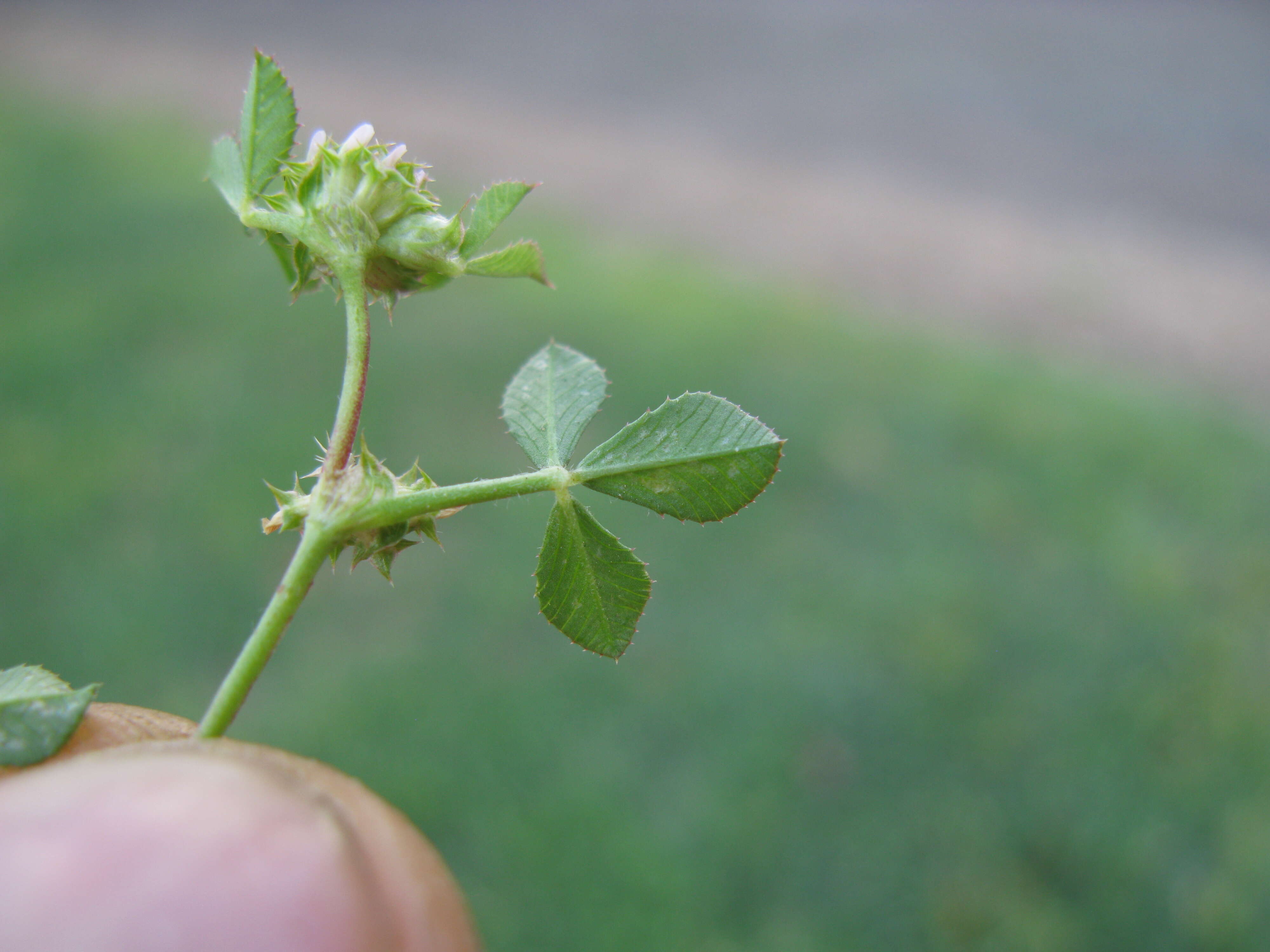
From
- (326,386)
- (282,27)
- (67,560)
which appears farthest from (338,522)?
(282,27)

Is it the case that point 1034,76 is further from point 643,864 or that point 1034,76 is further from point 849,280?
point 643,864

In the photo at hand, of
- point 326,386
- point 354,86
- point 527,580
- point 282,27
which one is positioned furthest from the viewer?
point 282,27

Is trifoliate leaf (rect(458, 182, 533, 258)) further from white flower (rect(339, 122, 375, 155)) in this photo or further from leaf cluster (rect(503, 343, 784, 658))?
leaf cluster (rect(503, 343, 784, 658))

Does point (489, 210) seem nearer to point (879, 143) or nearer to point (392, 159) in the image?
point (392, 159)

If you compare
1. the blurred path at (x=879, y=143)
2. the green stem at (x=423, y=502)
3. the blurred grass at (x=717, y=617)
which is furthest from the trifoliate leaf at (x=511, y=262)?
the blurred path at (x=879, y=143)

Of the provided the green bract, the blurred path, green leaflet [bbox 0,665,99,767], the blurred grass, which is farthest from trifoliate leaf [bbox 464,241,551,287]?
the blurred path

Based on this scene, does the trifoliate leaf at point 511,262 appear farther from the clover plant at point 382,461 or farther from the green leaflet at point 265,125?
the green leaflet at point 265,125

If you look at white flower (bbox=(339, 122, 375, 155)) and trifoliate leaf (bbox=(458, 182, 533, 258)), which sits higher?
white flower (bbox=(339, 122, 375, 155))
